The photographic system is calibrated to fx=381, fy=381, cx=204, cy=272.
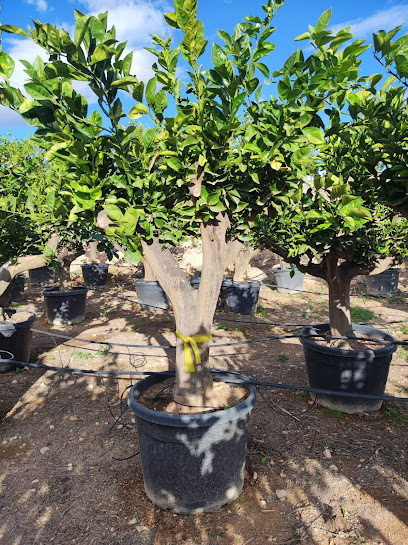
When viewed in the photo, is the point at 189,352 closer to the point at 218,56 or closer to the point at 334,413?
the point at 218,56

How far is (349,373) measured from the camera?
14.3ft

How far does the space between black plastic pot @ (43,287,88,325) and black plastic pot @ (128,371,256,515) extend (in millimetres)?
6270

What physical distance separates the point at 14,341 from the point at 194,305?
3889 mm

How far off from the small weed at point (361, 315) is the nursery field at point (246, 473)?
115 inches

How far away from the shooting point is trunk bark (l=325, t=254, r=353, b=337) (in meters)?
4.83

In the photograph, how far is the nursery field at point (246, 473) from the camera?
2.73 meters

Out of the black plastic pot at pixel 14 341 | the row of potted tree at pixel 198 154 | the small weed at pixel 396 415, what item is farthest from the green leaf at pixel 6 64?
the small weed at pixel 396 415

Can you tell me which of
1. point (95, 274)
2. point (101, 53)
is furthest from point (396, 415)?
point (95, 274)

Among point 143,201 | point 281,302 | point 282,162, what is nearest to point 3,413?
point 143,201

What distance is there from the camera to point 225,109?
7.11 feet

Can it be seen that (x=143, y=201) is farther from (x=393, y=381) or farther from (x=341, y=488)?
(x=393, y=381)

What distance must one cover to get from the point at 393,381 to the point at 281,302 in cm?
618

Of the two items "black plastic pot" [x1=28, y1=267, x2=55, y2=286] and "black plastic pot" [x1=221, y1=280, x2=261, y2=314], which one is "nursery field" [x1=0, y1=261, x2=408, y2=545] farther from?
"black plastic pot" [x1=28, y1=267, x2=55, y2=286]

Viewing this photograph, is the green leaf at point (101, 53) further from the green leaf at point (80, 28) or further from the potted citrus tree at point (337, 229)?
the potted citrus tree at point (337, 229)
